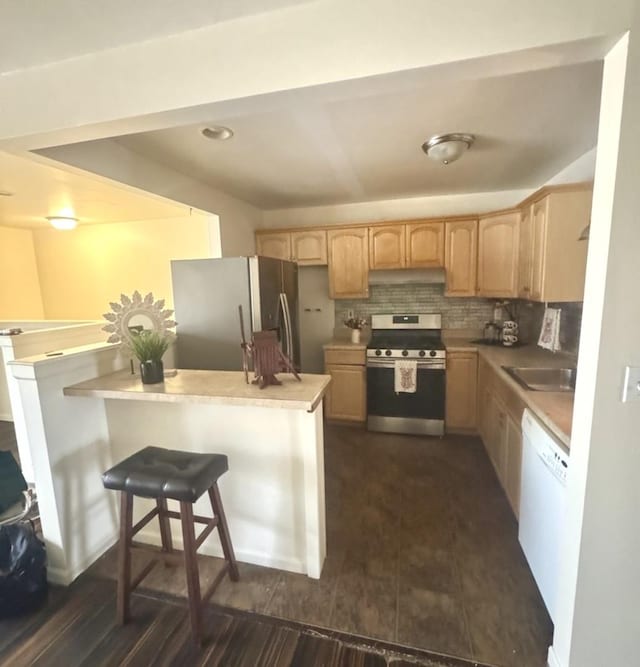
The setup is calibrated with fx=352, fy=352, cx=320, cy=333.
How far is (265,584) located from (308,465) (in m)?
0.66

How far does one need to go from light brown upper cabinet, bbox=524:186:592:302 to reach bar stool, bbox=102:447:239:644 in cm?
244

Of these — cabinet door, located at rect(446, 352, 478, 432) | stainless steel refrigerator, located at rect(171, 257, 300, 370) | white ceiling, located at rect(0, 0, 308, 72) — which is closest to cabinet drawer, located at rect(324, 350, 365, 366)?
cabinet door, located at rect(446, 352, 478, 432)

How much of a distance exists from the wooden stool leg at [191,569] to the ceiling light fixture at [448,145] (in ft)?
7.91

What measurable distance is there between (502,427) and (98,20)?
9.78 feet

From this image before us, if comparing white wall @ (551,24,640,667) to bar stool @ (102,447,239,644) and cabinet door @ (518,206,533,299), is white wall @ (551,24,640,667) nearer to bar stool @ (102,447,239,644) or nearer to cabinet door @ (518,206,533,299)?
bar stool @ (102,447,239,644)

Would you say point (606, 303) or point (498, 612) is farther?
point (498, 612)

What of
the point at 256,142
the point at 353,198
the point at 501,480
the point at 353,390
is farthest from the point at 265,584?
the point at 353,198

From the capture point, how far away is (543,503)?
5.23 ft

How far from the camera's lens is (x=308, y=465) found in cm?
172

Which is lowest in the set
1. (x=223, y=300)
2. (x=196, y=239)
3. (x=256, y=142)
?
(x=223, y=300)

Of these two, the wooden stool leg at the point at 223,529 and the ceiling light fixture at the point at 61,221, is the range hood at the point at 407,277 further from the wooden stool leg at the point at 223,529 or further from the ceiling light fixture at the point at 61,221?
the ceiling light fixture at the point at 61,221

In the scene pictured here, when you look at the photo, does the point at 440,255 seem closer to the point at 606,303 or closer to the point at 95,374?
the point at 606,303

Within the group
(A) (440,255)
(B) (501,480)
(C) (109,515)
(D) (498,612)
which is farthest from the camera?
(A) (440,255)

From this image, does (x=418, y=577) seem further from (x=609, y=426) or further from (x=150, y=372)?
(x=150, y=372)
